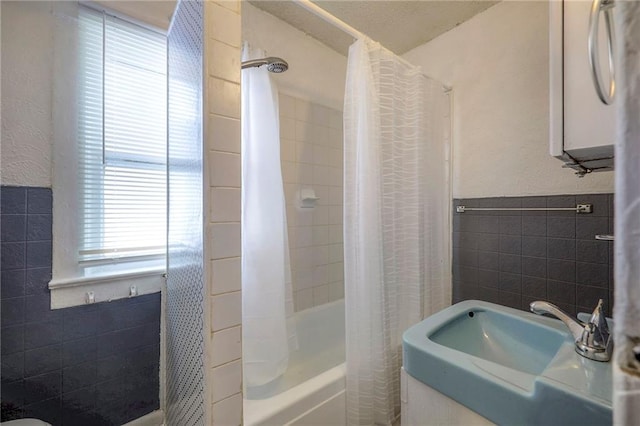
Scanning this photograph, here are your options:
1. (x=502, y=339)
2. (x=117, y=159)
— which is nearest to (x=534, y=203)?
(x=502, y=339)

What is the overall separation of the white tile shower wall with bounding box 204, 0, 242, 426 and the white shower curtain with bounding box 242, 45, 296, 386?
59 centimetres

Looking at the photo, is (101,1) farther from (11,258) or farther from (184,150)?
(11,258)

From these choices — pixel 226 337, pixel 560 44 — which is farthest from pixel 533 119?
pixel 226 337

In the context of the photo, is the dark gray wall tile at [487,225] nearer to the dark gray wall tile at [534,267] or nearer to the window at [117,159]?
the dark gray wall tile at [534,267]

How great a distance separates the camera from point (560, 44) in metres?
0.74

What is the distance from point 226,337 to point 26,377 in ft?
3.21

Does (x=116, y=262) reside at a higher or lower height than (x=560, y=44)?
lower

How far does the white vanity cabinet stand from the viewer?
0.65 meters

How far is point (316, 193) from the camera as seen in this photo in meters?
2.00

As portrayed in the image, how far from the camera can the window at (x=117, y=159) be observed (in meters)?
1.14

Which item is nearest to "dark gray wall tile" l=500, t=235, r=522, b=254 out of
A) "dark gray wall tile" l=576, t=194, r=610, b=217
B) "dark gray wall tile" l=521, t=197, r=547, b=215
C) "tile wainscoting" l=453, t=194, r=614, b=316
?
"tile wainscoting" l=453, t=194, r=614, b=316

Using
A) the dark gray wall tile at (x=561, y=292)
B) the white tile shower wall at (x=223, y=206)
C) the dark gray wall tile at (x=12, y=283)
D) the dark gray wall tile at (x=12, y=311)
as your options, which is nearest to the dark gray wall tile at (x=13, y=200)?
the dark gray wall tile at (x=12, y=283)

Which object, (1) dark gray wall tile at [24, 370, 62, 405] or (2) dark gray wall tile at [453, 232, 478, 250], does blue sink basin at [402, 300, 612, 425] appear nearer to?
(2) dark gray wall tile at [453, 232, 478, 250]

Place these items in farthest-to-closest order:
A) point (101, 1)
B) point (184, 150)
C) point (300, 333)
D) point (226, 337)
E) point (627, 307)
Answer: point (300, 333) < point (101, 1) < point (184, 150) < point (226, 337) < point (627, 307)
